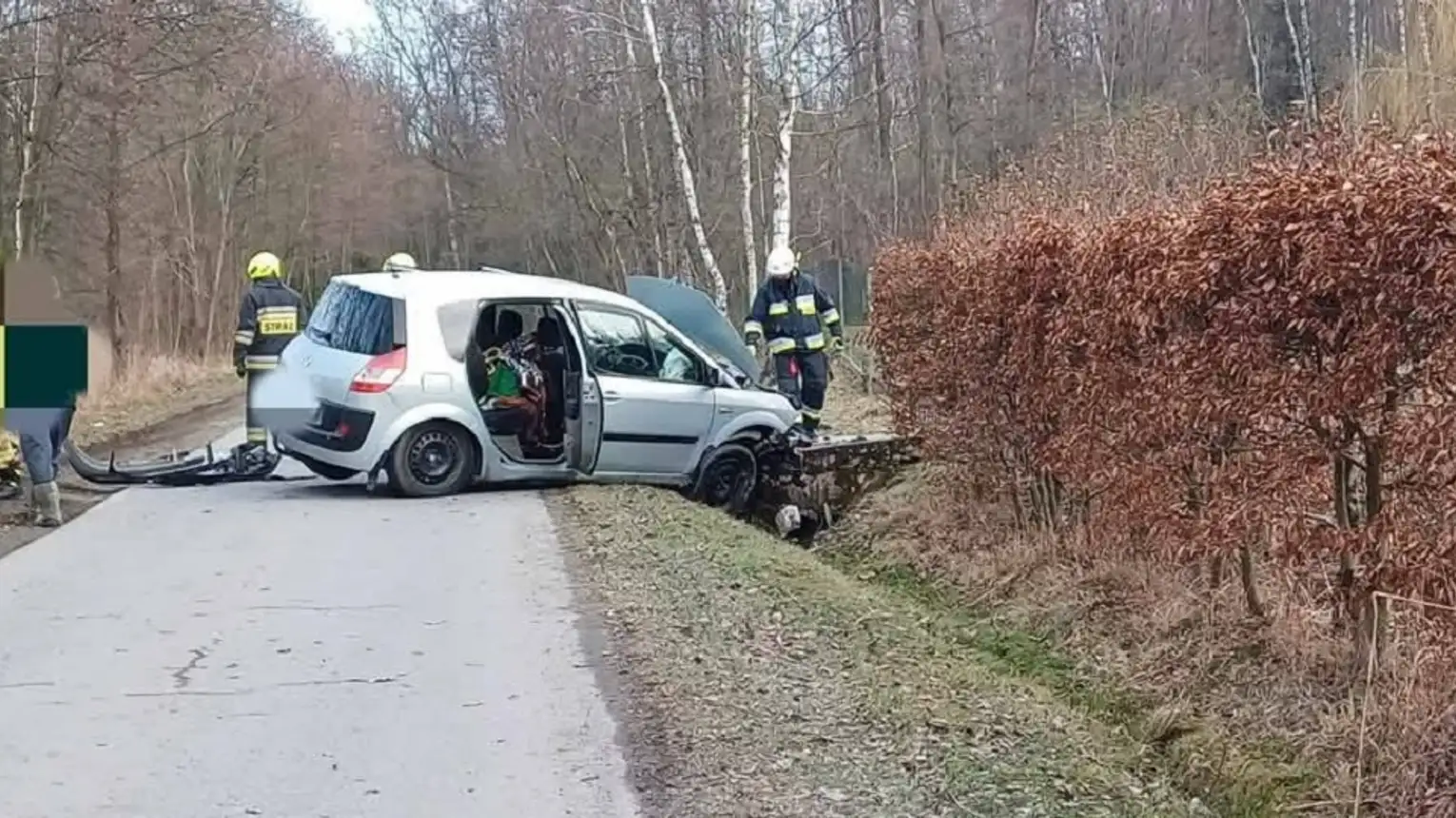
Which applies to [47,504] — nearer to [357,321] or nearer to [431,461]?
[357,321]

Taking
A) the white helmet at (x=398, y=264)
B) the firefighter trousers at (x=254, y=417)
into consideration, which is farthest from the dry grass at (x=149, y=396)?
the white helmet at (x=398, y=264)

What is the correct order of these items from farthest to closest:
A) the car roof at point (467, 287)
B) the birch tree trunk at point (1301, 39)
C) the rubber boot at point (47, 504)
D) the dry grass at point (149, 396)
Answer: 1. the birch tree trunk at point (1301, 39)
2. the dry grass at point (149, 396)
3. the car roof at point (467, 287)
4. the rubber boot at point (47, 504)

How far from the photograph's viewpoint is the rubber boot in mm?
11594

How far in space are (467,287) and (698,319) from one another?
329 cm

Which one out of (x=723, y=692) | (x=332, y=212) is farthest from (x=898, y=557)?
(x=332, y=212)

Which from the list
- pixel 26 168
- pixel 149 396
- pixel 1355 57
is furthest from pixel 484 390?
pixel 1355 57

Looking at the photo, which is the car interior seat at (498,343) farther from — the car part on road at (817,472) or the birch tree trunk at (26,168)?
the birch tree trunk at (26,168)

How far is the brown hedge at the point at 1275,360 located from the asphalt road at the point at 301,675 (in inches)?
110

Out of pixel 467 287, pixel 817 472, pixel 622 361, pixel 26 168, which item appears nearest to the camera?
pixel 467 287

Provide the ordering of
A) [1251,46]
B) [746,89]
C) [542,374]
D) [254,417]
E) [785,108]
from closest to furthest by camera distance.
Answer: [542,374] → [254,417] → [785,108] → [746,89] → [1251,46]

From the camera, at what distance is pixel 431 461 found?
12.8 meters

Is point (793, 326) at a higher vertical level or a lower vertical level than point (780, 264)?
lower

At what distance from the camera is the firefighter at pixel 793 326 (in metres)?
15.5

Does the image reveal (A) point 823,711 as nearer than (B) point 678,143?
Yes
